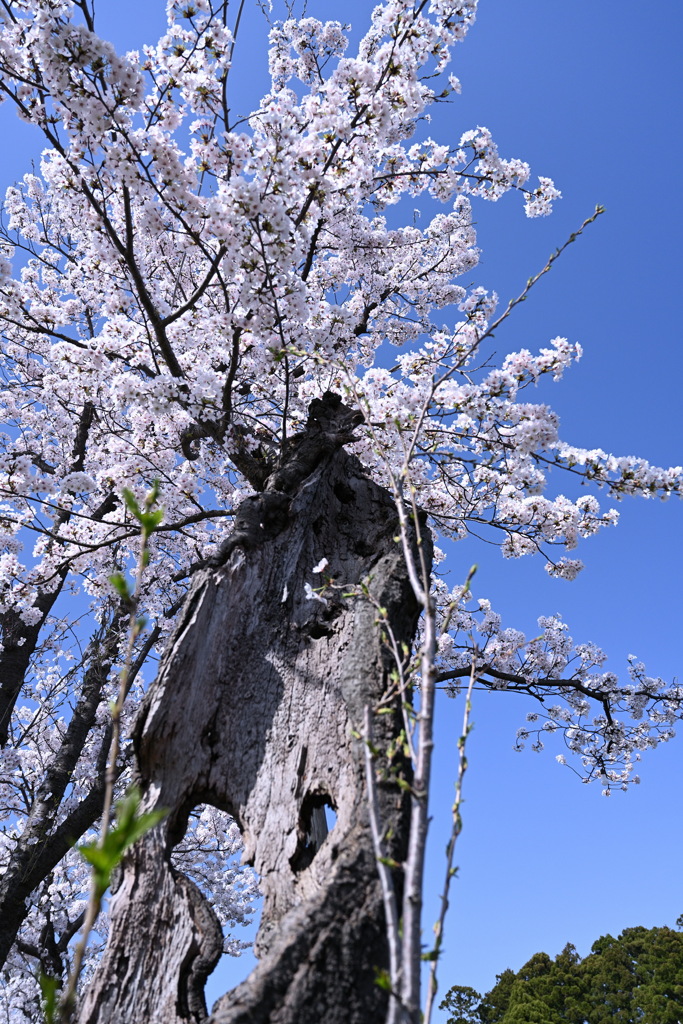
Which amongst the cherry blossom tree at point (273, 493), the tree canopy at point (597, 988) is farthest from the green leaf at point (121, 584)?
the tree canopy at point (597, 988)

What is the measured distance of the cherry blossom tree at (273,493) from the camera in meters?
1.86

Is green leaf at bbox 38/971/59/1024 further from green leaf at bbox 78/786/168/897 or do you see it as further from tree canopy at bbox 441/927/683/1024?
tree canopy at bbox 441/927/683/1024

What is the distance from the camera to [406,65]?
193 inches

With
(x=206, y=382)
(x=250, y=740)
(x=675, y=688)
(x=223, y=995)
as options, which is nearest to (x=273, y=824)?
(x=250, y=740)

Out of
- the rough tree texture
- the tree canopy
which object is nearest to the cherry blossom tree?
the rough tree texture

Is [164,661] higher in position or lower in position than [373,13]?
lower

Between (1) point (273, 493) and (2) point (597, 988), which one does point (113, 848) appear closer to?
(1) point (273, 493)

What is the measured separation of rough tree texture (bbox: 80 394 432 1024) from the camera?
1510mm

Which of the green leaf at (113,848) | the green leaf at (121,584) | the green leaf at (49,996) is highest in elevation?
the green leaf at (121,584)

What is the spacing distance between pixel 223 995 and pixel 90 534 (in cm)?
467

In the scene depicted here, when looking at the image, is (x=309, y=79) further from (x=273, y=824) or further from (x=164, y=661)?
(x=273, y=824)

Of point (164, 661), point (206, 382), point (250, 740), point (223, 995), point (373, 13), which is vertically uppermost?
point (373, 13)

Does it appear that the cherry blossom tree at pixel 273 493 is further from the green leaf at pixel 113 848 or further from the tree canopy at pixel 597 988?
the tree canopy at pixel 597 988

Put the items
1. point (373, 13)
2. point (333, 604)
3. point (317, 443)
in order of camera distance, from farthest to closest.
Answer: point (373, 13)
point (317, 443)
point (333, 604)
